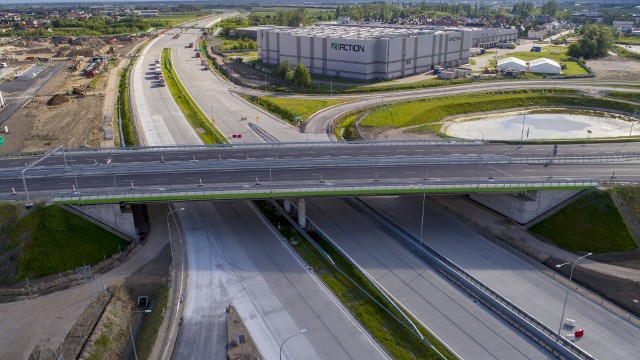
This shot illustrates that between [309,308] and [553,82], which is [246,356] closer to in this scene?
[309,308]

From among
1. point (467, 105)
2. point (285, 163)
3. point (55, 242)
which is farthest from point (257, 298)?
point (467, 105)

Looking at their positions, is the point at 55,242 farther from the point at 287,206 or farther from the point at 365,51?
the point at 365,51

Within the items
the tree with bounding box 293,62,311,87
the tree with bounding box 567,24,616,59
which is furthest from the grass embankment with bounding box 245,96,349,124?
the tree with bounding box 567,24,616,59

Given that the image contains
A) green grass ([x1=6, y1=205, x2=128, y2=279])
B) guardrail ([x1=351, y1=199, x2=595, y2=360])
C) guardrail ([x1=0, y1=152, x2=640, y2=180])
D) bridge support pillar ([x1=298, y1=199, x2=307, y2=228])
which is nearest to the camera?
guardrail ([x1=351, y1=199, x2=595, y2=360])

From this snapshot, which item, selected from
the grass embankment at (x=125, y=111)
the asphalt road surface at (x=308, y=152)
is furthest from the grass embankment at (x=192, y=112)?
the asphalt road surface at (x=308, y=152)

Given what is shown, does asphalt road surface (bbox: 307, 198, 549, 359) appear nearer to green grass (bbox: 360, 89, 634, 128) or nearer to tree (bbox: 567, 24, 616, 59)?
green grass (bbox: 360, 89, 634, 128)

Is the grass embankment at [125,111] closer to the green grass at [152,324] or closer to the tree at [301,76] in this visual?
the tree at [301,76]
